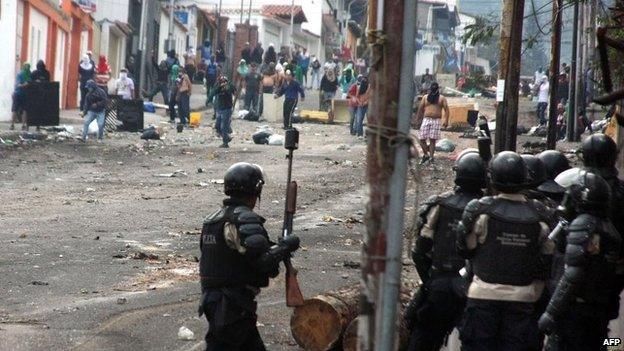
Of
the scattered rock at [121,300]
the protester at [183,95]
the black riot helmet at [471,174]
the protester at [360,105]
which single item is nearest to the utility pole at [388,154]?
the black riot helmet at [471,174]

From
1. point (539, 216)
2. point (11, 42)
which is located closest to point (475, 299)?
point (539, 216)

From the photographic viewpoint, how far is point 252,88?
37125 millimetres

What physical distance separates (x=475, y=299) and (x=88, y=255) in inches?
268

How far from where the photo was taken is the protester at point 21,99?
27.8 m

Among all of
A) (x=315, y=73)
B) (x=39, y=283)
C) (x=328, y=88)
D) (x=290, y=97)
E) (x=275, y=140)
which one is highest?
(x=315, y=73)

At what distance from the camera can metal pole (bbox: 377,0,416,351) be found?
4.84m

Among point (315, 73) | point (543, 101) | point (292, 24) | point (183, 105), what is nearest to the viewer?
point (183, 105)

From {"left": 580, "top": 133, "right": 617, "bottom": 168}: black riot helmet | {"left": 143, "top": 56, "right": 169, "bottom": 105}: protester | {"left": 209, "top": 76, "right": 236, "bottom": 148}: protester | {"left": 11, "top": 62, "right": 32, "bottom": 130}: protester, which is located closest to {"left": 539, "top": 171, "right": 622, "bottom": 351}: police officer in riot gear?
{"left": 580, "top": 133, "right": 617, "bottom": 168}: black riot helmet

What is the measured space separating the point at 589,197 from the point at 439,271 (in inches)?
53.4

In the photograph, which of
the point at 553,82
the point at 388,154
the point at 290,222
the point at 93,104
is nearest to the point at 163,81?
the point at 93,104

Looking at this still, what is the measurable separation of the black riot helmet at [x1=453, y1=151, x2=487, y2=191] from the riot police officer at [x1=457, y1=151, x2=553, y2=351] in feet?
2.93

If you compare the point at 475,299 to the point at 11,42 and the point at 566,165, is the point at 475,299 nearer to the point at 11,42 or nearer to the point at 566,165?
the point at 566,165

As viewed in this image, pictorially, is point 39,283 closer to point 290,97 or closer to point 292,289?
point 292,289

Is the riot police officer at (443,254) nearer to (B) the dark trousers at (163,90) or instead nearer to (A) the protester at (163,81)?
(A) the protester at (163,81)
